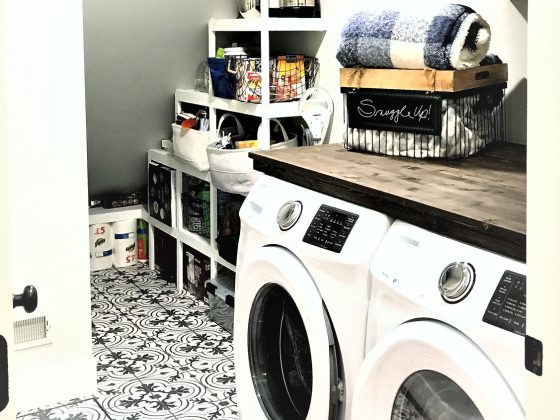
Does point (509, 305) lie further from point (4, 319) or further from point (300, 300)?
point (4, 319)

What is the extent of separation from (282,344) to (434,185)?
30.6 inches

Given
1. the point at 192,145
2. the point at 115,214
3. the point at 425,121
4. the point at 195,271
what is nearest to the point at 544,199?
the point at 425,121

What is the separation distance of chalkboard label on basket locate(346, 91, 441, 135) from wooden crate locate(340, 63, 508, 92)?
0.08 ft

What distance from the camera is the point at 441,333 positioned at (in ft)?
5.16

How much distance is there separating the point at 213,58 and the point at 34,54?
92 cm

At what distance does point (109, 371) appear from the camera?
10.6ft

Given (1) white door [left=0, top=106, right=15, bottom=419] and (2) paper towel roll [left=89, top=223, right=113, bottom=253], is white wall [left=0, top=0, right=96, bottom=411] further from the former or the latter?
(1) white door [left=0, top=106, right=15, bottom=419]

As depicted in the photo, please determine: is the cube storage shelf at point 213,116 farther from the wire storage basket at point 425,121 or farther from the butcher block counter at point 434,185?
the wire storage basket at point 425,121

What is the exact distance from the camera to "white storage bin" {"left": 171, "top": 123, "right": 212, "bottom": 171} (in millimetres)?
3695

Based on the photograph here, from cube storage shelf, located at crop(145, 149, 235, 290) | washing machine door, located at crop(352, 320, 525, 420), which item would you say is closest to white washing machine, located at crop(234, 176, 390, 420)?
washing machine door, located at crop(352, 320, 525, 420)

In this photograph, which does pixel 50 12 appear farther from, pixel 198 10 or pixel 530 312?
pixel 530 312

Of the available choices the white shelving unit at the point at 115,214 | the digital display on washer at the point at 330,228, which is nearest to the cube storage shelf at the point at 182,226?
the white shelving unit at the point at 115,214

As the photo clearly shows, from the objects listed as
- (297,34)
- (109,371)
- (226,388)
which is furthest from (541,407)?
(297,34)

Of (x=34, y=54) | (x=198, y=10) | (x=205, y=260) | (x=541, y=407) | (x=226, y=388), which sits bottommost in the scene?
(x=226, y=388)
